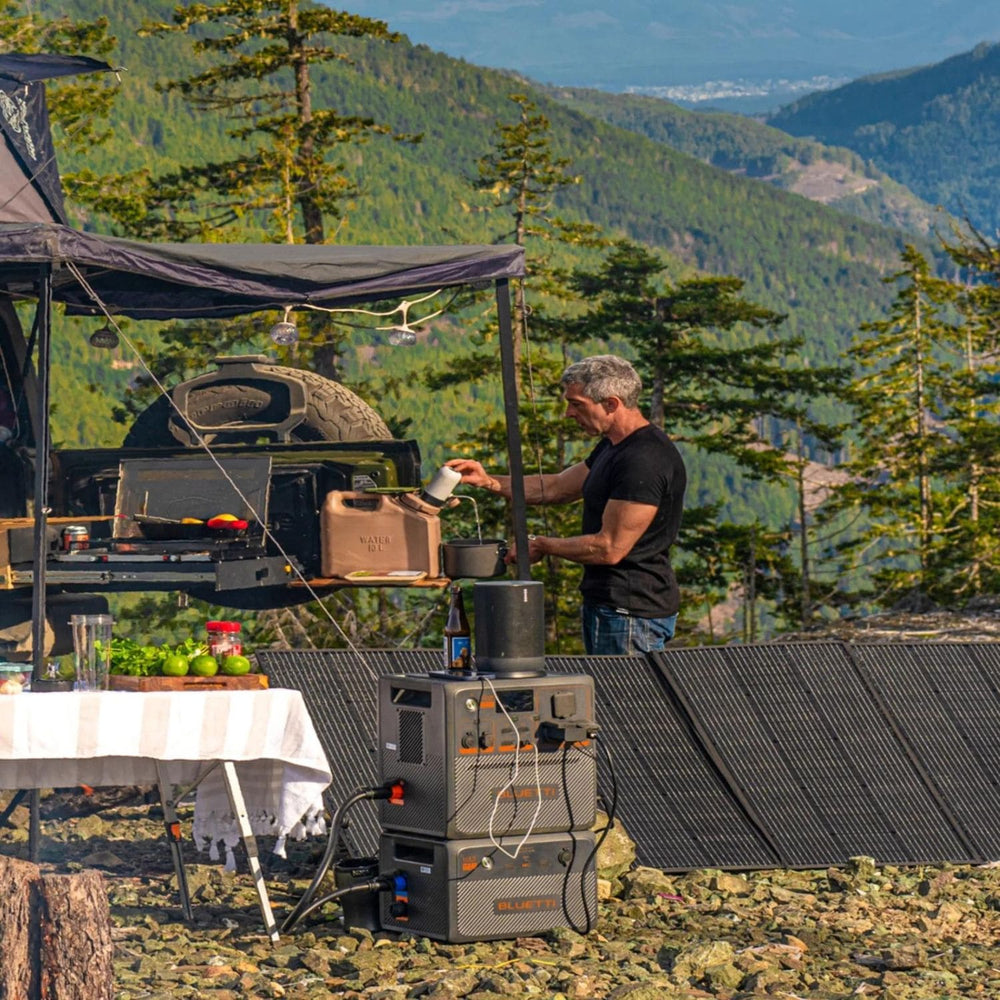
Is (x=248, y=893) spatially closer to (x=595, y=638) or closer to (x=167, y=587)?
(x=595, y=638)

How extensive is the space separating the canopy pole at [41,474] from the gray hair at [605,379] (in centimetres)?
191

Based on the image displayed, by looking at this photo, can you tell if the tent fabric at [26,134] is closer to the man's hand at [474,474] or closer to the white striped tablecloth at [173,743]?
the man's hand at [474,474]

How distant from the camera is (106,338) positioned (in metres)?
8.68

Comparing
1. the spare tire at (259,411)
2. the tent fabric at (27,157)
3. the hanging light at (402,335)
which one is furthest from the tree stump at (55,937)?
the spare tire at (259,411)

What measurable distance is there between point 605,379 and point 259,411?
13.2ft

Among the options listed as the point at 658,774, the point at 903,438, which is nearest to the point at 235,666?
the point at 658,774


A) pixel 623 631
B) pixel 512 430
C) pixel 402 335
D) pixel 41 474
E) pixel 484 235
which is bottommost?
pixel 623 631

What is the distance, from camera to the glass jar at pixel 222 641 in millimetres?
5371

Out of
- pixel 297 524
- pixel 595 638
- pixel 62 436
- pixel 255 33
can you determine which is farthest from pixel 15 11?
pixel 62 436

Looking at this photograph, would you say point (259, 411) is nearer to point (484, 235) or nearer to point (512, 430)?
point (512, 430)

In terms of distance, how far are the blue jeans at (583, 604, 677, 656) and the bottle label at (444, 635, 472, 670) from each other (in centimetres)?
121

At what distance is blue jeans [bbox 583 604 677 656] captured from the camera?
247 inches

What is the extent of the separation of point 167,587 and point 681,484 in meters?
2.75

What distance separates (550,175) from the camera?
26.2 metres
